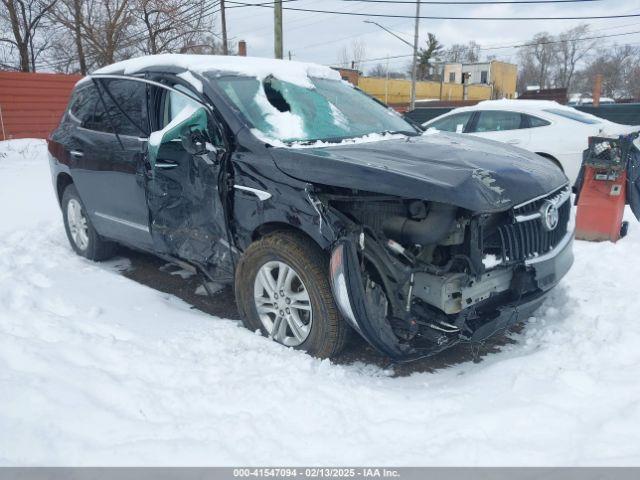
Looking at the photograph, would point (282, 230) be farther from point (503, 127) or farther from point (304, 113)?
point (503, 127)

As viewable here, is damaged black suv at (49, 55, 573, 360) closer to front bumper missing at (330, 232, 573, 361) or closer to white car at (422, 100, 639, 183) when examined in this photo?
front bumper missing at (330, 232, 573, 361)

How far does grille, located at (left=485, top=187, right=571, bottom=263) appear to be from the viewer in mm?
3049

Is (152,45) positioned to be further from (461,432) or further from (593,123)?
(461,432)

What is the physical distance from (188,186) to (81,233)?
7.17 feet

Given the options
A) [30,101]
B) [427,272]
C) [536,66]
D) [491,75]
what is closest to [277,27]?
[30,101]

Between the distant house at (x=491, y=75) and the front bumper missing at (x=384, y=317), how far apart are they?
56.2m

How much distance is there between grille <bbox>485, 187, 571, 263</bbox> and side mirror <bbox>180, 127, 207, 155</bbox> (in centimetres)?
191

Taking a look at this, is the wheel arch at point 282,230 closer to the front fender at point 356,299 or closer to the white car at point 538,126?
the front fender at point 356,299

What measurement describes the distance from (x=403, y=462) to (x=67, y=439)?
145 centimetres

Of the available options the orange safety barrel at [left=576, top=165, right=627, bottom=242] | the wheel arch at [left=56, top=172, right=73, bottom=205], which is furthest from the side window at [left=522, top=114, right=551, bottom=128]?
the wheel arch at [left=56, top=172, right=73, bottom=205]

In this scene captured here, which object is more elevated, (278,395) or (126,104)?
(126,104)

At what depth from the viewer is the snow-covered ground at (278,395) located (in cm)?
231

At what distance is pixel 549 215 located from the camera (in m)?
3.25

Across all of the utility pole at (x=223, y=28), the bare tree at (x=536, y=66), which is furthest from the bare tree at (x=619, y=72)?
the utility pole at (x=223, y=28)
